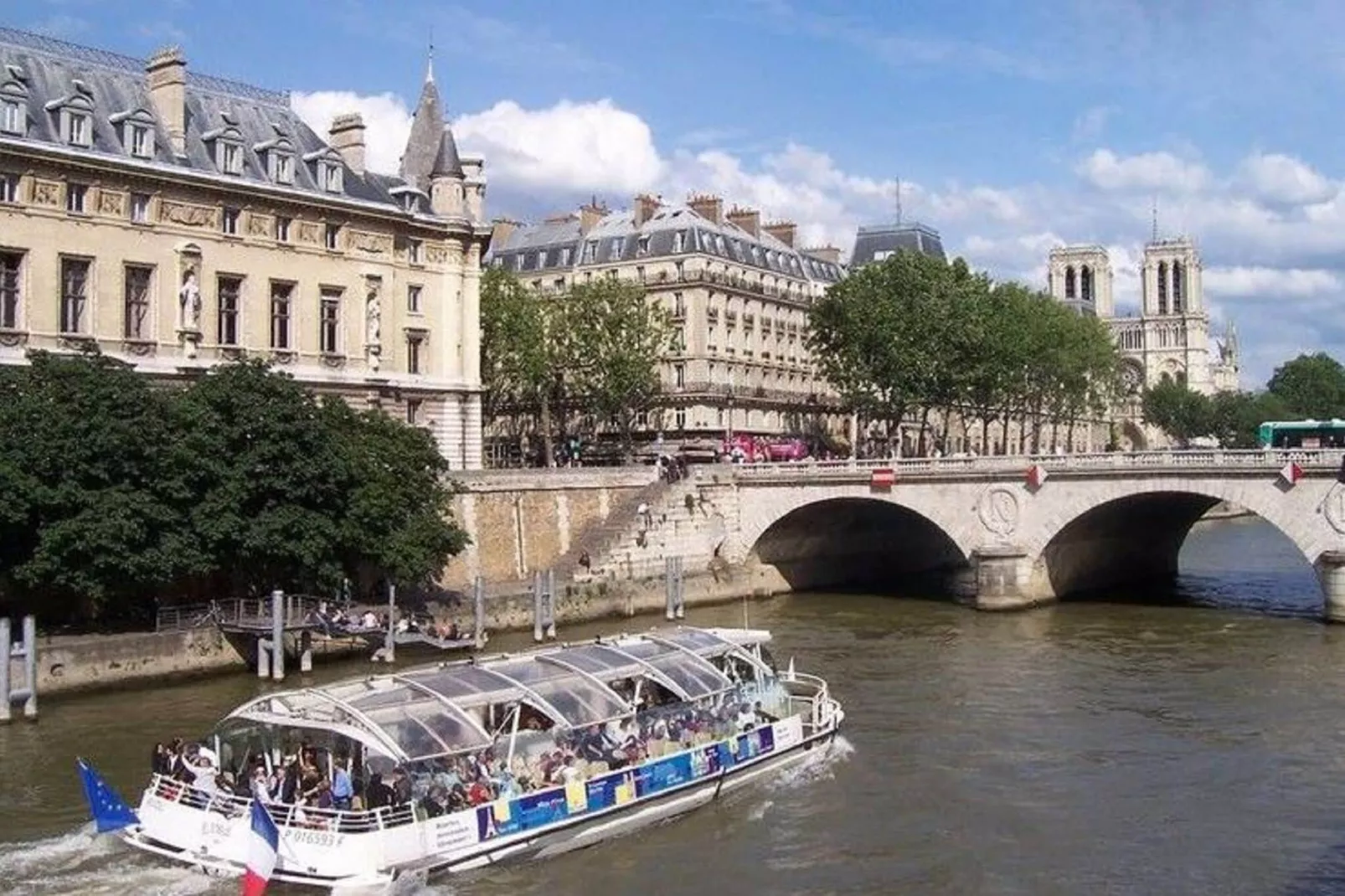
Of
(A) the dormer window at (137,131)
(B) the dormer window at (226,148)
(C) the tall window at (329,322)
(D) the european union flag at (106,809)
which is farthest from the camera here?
(C) the tall window at (329,322)

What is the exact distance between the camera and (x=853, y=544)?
6656 centimetres

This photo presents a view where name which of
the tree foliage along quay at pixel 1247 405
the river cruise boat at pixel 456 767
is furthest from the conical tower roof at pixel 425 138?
the tree foliage along quay at pixel 1247 405

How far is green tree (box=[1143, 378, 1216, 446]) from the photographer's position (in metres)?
159

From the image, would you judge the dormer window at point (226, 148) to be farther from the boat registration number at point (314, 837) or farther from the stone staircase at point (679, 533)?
the boat registration number at point (314, 837)

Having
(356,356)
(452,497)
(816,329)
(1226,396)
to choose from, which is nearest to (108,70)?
(356,356)

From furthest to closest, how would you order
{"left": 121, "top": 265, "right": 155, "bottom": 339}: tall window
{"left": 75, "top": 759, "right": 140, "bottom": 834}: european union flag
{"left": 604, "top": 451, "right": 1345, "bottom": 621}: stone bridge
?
{"left": 121, "top": 265, "right": 155, "bottom": 339}: tall window
{"left": 604, "top": 451, "right": 1345, "bottom": 621}: stone bridge
{"left": 75, "top": 759, "right": 140, "bottom": 834}: european union flag

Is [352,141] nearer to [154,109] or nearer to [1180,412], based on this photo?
[154,109]

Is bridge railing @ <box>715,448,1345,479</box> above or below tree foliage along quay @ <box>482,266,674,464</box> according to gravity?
below

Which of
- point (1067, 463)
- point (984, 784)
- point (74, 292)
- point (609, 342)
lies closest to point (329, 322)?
point (74, 292)

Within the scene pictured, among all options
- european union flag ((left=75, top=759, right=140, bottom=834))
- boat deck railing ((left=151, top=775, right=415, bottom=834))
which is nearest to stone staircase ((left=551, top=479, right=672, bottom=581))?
european union flag ((left=75, top=759, right=140, bottom=834))

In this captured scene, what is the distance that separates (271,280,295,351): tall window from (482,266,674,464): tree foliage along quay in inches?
787

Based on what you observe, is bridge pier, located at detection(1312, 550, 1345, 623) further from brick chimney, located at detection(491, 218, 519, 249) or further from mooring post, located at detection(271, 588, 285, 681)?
brick chimney, located at detection(491, 218, 519, 249)

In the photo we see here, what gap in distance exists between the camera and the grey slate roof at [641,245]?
299 feet

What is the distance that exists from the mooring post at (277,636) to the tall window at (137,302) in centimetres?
1506
